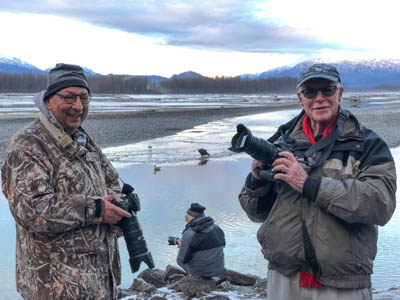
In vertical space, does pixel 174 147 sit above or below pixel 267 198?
below

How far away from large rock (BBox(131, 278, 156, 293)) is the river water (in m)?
0.30

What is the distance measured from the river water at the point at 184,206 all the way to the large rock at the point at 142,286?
30 cm

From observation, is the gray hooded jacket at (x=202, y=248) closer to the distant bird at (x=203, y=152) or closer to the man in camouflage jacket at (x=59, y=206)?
the man in camouflage jacket at (x=59, y=206)

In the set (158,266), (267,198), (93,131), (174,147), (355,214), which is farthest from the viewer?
(93,131)

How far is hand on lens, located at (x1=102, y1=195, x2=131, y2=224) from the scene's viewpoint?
247 centimetres

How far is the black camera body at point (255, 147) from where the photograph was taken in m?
2.27

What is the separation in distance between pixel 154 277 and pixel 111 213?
3.01m

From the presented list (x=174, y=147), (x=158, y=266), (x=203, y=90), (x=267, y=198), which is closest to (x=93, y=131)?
(x=174, y=147)

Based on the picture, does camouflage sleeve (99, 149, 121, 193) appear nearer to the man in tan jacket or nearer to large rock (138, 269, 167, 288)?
the man in tan jacket

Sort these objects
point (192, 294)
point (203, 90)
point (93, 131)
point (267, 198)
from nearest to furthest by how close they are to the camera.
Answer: point (267, 198) < point (192, 294) < point (93, 131) < point (203, 90)

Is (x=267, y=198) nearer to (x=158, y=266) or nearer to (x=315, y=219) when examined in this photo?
(x=315, y=219)

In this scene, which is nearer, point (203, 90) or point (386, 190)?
point (386, 190)

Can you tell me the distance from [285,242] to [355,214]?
1.25 ft

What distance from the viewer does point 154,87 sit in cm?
12025
